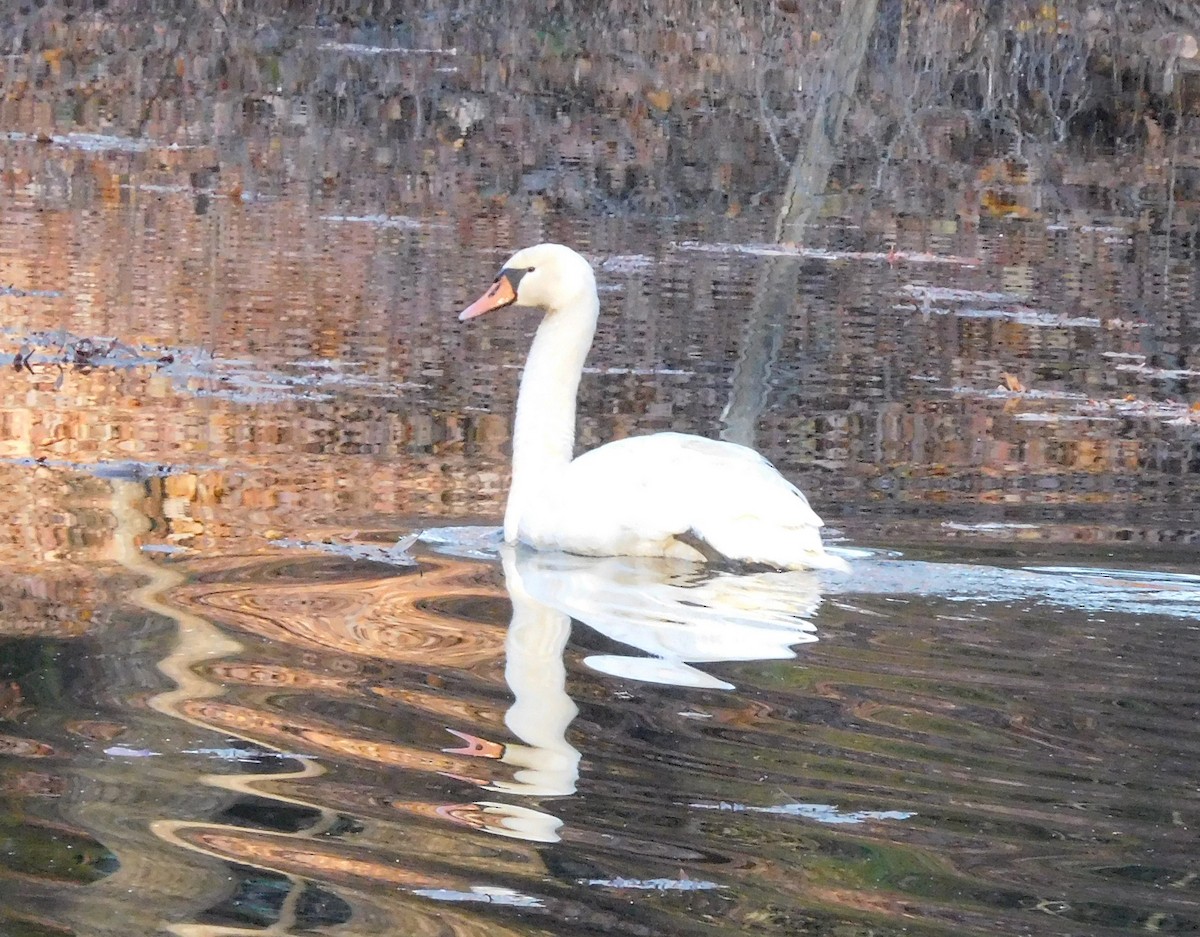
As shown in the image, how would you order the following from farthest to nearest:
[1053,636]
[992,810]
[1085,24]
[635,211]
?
1. [1085,24]
2. [635,211]
3. [1053,636]
4. [992,810]

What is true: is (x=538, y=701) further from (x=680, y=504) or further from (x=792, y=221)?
(x=792, y=221)

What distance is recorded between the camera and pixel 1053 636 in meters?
6.02

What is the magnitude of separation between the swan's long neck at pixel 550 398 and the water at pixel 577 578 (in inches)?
9.1

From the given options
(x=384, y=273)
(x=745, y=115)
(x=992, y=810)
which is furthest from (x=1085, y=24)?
(x=992, y=810)

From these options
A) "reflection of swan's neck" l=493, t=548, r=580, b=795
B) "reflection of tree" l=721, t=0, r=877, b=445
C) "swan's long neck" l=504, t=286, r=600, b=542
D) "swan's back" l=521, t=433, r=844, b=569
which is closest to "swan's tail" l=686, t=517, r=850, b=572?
"swan's back" l=521, t=433, r=844, b=569

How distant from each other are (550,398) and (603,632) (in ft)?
6.18

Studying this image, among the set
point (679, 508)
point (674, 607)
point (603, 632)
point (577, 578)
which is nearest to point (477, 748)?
point (603, 632)

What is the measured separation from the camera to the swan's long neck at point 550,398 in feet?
24.4

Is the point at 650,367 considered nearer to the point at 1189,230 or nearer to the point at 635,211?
the point at 635,211

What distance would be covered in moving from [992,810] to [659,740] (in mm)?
723

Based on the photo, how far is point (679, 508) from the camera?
6820 mm

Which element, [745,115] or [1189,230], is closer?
[1189,230]

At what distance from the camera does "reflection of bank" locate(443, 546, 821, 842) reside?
4.64 meters

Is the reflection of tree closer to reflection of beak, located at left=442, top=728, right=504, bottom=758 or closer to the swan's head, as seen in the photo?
the swan's head
